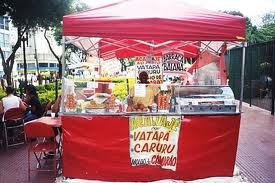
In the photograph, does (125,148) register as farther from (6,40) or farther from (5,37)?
(6,40)

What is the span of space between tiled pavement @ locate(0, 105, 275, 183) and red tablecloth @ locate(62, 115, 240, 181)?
2.18ft

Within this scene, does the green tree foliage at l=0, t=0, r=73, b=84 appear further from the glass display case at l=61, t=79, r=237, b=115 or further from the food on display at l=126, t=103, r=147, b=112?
the food on display at l=126, t=103, r=147, b=112

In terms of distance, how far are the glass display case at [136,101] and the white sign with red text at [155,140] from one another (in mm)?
143

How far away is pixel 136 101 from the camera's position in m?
5.46

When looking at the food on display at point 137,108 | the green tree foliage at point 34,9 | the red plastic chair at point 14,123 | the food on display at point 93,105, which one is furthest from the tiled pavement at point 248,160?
the green tree foliage at point 34,9

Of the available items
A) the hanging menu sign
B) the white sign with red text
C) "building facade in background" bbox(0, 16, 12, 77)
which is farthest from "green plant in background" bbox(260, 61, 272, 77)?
"building facade in background" bbox(0, 16, 12, 77)

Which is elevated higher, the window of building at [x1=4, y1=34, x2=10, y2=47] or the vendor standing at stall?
the window of building at [x1=4, y1=34, x2=10, y2=47]

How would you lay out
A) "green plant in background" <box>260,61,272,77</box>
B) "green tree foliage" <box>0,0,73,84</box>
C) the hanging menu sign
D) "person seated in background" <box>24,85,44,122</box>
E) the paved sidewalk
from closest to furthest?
the paved sidewalk, "person seated in background" <box>24,85,44,122</box>, the hanging menu sign, "green tree foliage" <box>0,0,73,84</box>, "green plant in background" <box>260,61,272,77</box>

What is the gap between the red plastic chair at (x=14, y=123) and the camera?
Answer: 24.8ft

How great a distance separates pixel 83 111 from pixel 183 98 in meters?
1.57

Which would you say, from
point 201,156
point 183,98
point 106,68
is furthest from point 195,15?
point 106,68

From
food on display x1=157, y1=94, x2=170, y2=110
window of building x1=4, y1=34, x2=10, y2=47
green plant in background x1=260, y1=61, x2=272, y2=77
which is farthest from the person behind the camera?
window of building x1=4, y1=34, x2=10, y2=47

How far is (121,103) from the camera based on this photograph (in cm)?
548

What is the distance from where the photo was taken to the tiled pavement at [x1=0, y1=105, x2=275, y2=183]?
5.78 m
